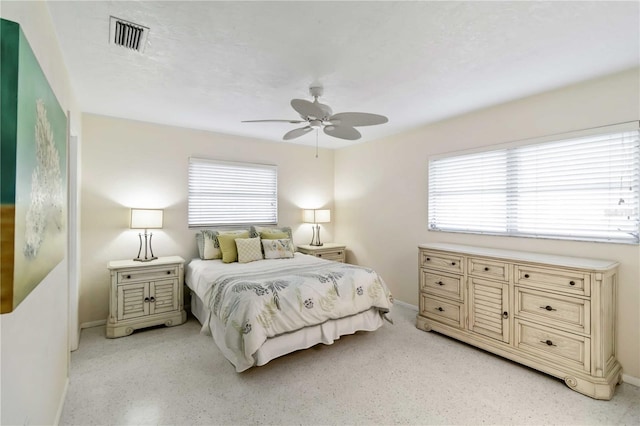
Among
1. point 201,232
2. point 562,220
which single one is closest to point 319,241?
point 201,232

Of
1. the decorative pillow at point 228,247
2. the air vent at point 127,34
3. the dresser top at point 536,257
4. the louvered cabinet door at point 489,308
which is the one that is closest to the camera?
the air vent at point 127,34

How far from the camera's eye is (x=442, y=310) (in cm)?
343

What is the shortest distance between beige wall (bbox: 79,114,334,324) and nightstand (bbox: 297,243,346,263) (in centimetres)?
172

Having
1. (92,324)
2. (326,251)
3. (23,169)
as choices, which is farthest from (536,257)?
(92,324)

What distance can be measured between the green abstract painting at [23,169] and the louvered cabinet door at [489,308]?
3407 millimetres

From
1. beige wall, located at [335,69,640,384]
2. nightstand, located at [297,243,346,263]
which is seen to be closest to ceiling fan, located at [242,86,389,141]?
beige wall, located at [335,69,640,384]

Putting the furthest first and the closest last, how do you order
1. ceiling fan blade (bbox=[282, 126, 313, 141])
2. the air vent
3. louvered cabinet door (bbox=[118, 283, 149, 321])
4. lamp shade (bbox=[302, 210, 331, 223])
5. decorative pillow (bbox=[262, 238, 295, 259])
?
lamp shade (bbox=[302, 210, 331, 223])
decorative pillow (bbox=[262, 238, 295, 259])
louvered cabinet door (bbox=[118, 283, 149, 321])
ceiling fan blade (bbox=[282, 126, 313, 141])
the air vent

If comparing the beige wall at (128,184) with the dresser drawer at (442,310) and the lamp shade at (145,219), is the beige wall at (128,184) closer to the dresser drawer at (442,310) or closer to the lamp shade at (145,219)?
the lamp shade at (145,219)

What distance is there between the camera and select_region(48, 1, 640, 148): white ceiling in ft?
5.86

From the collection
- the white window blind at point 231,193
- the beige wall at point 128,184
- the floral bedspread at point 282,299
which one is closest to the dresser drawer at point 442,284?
the floral bedspread at point 282,299

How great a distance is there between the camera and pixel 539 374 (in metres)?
2.65

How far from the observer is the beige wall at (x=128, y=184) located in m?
3.66

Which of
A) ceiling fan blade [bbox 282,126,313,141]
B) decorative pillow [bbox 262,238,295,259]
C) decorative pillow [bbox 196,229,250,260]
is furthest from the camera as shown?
decorative pillow [bbox 262,238,295,259]

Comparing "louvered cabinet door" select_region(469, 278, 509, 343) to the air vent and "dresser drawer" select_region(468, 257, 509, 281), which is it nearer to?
"dresser drawer" select_region(468, 257, 509, 281)
